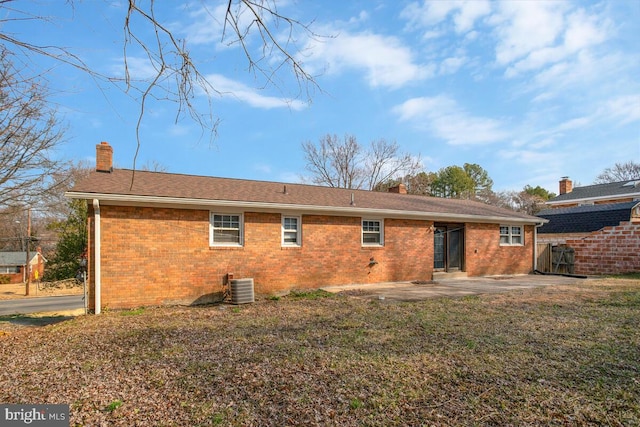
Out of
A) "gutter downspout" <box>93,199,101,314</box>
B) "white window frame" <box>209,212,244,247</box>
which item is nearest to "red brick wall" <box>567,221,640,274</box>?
"white window frame" <box>209,212,244,247</box>

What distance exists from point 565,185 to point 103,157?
37.4m

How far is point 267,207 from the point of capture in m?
11.0

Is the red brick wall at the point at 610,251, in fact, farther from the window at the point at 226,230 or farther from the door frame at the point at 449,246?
the window at the point at 226,230

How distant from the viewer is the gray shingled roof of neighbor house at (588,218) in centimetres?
2088

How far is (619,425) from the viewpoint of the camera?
334 cm

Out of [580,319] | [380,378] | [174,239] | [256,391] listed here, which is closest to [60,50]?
[256,391]

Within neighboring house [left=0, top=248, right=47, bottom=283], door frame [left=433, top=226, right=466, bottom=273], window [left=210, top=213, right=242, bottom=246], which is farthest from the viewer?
neighboring house [left=0, top=248, right=47, bottom=283]

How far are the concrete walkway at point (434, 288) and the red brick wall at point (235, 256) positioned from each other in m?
0.52

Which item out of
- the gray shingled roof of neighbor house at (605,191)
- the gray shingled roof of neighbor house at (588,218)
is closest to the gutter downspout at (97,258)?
the gray shingled roof of neighbor house at (588,218)

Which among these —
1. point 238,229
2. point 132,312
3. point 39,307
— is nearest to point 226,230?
point 238,229

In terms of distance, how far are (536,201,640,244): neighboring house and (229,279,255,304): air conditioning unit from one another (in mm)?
17831

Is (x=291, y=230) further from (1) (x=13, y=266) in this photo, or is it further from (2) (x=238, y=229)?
(1) (x=13, y=266)

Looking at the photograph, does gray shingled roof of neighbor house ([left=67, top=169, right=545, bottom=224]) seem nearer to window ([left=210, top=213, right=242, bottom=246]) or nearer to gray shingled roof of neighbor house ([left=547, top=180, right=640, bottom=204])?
window ([left=210, top=213, right=242, bottom=246])

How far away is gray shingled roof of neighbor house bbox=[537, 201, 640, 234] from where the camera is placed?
68.5ft
